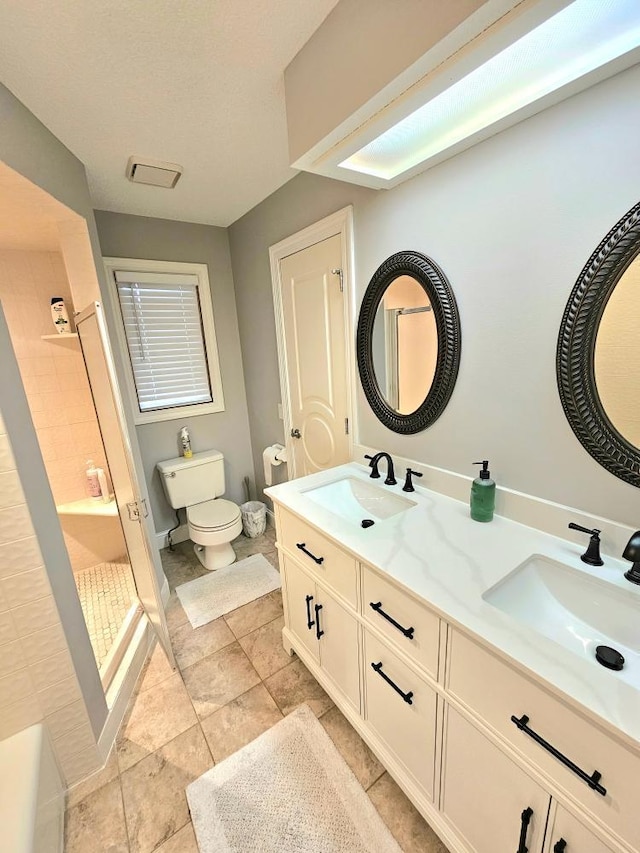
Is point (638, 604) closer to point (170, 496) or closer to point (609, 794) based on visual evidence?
point (609, 794)

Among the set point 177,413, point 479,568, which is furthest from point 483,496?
point 177,413

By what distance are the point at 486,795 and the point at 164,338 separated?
112 inches

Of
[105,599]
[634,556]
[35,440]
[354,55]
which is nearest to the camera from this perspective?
[634,556]

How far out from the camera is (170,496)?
2.61 metres

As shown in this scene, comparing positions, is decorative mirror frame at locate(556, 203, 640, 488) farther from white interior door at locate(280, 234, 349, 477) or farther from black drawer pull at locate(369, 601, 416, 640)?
white interior door at locate(280, 234, 349, 477)

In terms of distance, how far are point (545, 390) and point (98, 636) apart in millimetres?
2469

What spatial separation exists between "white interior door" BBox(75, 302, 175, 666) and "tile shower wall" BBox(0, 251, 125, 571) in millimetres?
669

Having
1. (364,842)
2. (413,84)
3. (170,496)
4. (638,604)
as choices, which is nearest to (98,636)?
(170,496)

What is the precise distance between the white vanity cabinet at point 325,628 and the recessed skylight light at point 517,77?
5.34ft

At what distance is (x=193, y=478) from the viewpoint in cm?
268

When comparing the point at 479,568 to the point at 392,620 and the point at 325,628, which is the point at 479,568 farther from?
the point at 325,628

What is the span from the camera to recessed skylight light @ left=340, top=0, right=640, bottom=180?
0.76 metres

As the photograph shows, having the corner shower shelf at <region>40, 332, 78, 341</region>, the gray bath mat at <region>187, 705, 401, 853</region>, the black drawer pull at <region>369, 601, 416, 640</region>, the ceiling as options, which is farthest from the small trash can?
the ceiling

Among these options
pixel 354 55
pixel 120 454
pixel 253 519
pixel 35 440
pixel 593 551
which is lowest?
pixel 253 519
